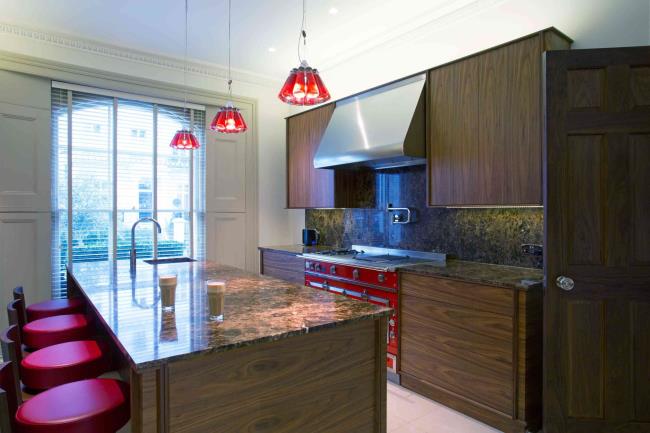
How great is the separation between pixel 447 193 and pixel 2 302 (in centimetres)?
394

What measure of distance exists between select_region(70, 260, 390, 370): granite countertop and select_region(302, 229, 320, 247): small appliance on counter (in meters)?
2.31

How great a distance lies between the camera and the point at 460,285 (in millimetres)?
2688

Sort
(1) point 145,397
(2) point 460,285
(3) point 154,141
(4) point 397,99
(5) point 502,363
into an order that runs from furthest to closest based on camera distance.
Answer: (3) point 154,141 < (4) point 397,99 < (2) point 460,285 < (5) point 502,363 < (1) point 145,397

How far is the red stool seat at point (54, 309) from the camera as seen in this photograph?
9.00 ft

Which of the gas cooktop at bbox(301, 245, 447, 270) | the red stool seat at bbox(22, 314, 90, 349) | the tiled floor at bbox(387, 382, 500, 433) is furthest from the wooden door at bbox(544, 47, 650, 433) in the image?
the red stool seat at bbox(22, 314, 90, 349)

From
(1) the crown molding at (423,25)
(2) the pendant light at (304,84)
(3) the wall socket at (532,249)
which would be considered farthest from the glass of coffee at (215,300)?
(1) the crown molding at (423,25)

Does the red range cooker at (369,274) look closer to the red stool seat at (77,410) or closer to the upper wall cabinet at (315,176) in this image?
the upper wall cabinet at (315,176)

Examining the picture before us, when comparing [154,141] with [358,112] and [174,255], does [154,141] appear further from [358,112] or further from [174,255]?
[358,112]

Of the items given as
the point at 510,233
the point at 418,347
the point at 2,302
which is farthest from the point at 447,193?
the point at 2,302

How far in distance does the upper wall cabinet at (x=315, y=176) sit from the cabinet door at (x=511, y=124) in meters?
1.60

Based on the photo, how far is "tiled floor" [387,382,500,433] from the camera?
8.27 ft

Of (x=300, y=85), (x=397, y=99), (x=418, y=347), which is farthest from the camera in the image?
(x=397, y=99)

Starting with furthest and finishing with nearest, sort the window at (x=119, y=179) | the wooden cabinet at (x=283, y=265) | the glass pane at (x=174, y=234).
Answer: the glass pane at (x=174, y=234)
the wooden cabinet at (x=283, y=265)
the window at (x=119, y=179)

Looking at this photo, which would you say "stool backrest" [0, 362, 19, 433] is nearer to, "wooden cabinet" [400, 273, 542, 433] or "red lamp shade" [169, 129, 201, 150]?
"red lamp shade" [169, 129, 201, 150]
